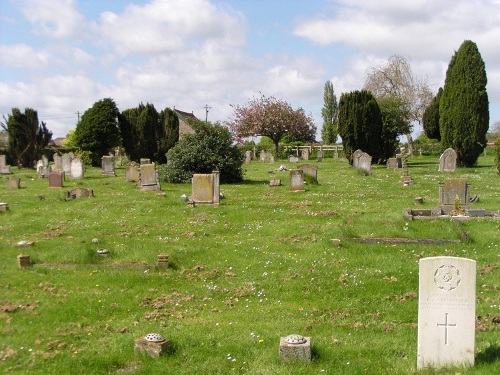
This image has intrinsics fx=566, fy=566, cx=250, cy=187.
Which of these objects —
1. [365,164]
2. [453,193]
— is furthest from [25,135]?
[453,193]

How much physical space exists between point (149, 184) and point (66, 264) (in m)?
11.7

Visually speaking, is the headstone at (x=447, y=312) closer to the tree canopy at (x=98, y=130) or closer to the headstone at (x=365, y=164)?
the headstone at (x=365, y=164)

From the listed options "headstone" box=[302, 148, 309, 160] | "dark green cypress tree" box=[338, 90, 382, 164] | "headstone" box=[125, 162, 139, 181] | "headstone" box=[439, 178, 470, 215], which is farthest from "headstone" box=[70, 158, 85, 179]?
"headstone" box=[302, 148, 309, 160]

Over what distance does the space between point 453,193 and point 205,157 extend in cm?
1400

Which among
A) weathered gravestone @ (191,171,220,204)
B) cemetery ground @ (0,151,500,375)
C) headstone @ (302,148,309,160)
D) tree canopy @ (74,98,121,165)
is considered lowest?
cemetery ground @ (0,151,500,375)

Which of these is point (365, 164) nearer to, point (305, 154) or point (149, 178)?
point (149, 178)

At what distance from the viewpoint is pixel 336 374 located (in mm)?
6148

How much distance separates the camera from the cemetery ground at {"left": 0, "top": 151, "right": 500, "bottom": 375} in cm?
681

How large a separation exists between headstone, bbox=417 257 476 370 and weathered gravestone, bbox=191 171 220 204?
41.5 feet

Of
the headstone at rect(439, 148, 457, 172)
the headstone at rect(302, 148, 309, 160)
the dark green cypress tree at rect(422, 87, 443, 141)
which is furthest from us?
the headstone at rect(302, 148, 309, 160)

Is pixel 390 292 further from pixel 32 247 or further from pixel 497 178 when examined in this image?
pixel 497 178

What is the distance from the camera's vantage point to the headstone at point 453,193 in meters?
15.1

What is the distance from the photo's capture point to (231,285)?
33.4 ft

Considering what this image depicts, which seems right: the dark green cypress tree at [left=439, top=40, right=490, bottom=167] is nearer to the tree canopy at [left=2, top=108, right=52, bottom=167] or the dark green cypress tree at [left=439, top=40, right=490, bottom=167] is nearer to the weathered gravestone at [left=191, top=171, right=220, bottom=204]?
the weathered gravestone at [left=191, top=171, right=220, bottom=204]
